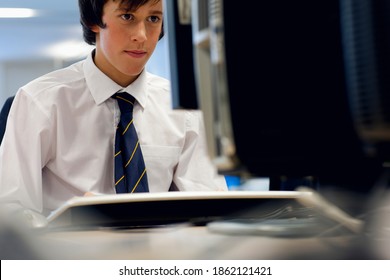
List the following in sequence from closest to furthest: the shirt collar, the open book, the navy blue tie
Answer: the open book < the navy blue tie < the shirt collar

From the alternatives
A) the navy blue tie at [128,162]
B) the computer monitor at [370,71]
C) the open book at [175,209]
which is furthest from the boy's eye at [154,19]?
the computer monitor at [370,71]

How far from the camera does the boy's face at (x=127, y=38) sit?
3.65 feet

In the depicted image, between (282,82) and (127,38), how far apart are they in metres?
0.76

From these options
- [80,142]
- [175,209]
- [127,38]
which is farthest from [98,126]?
[175,209]

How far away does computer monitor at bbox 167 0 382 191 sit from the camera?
1.31ft

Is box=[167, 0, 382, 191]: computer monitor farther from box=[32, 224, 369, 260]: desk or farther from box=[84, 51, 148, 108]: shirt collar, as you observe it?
box=[84, 51, 148, 108]: shirt collar

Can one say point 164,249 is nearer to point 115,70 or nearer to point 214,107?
point 214,107

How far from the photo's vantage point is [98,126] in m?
1.07

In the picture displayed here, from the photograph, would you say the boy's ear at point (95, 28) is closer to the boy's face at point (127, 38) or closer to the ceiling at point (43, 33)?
the boy's face at point (127, 38)

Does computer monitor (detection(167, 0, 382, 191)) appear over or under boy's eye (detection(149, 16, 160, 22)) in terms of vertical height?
under

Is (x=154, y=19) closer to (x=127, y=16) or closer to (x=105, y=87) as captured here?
(x=127, y=16)

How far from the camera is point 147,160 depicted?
1111 millimetres

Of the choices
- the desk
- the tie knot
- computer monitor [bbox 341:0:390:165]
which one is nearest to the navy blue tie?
the tie knot

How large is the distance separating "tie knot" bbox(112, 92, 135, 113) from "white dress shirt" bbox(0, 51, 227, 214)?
0.05 feet
